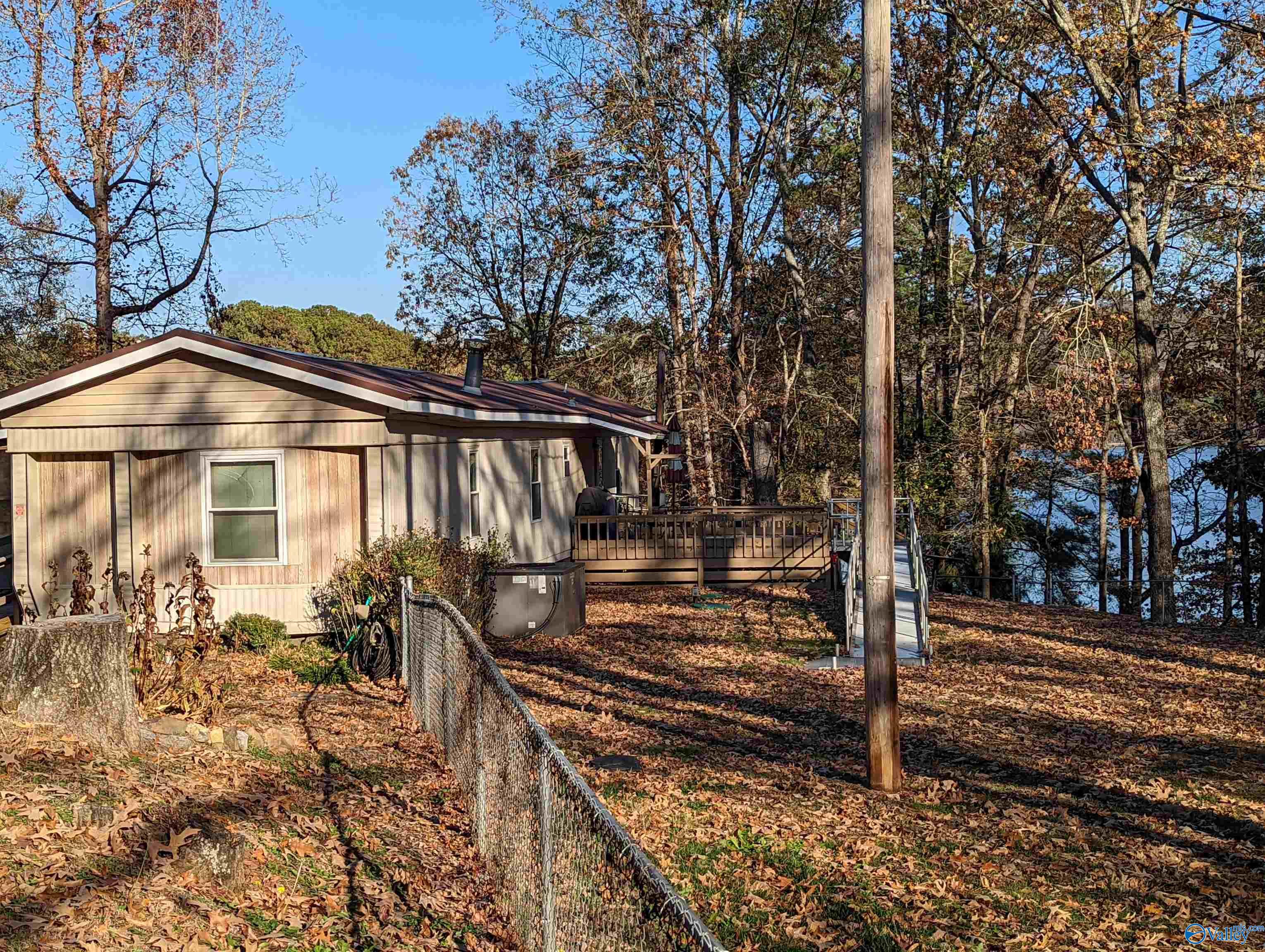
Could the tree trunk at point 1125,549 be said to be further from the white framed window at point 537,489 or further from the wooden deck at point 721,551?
the white framed window at point 537,489

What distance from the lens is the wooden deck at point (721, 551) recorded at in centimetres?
1873

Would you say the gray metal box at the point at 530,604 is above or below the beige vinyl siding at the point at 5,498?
below

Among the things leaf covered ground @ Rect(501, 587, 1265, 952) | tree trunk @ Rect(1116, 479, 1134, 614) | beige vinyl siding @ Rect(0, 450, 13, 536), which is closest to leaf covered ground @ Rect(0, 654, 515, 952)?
leaf covered ground @ Rect(501, 587, 1265, 952)

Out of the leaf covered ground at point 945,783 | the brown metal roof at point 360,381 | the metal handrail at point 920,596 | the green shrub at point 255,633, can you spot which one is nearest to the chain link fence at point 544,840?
the leaf covered ground at point 945,783

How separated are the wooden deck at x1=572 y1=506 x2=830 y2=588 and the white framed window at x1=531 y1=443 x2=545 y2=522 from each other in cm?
133

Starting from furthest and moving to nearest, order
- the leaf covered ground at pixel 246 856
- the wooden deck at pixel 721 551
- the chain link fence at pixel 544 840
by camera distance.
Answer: the wooden deck at pixel 721 551 < the leaf covered ground at pixel 246 856 < the chain link fence at pixel 544 840

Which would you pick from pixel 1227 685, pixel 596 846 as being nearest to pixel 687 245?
pixel 1227 685

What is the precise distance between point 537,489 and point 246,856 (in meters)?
12.8

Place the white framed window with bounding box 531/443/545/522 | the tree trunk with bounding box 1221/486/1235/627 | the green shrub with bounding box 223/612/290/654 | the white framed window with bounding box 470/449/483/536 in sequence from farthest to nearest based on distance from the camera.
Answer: the tree trunk with bounding box 1221/486/1235/627, the white framed window with bounding box 531/443/545/522, the white framed window with bounding box 470/449/483/536, the green shrub with bounding box 223/612/290/654

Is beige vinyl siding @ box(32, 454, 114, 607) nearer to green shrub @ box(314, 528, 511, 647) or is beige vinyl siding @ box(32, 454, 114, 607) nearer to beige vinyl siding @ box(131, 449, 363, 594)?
beige vinyl siding @ box(131, 449, 363, 594)

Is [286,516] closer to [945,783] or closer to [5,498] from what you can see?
[945,783]

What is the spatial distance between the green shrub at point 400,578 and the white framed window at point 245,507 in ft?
2.72

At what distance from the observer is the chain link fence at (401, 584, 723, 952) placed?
3.47 m

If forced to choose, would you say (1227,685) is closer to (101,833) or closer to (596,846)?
(596,846)
